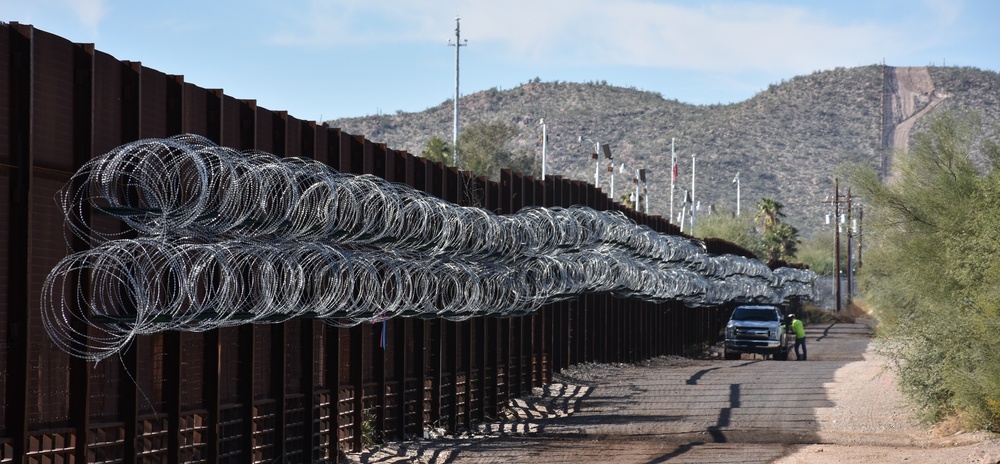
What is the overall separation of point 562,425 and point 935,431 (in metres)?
6.50

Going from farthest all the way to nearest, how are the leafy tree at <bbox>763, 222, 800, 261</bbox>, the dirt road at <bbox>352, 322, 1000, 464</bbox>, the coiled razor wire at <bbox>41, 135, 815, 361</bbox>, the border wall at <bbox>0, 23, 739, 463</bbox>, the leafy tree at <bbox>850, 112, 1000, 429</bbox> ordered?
the leafy tree at <bbox>763, 222, 800, 261</bbox> → the leafy tree at <bbox>850, 112, 1000, 429</bbox> → the dirt road at <bbox>352, 322, 1000, 464</bbox> → the coiled razor wire at <bbox>41, 135, 815, 361</bbox> → the border wall at <bbox>0, 23, 739, 463</bbox>

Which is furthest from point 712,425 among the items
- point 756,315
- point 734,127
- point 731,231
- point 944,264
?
point 734,127

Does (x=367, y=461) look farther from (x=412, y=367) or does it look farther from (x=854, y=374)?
(x=854, y=374)

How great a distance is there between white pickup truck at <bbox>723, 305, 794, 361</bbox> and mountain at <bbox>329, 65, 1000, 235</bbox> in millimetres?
90087

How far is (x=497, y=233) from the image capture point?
2106cm

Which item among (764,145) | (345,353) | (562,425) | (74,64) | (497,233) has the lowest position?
(562,425)

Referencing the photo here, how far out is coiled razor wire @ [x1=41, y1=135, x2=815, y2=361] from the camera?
12.7 metres

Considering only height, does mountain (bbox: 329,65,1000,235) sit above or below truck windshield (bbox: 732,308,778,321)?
above

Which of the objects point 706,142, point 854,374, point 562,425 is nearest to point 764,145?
point 706,142

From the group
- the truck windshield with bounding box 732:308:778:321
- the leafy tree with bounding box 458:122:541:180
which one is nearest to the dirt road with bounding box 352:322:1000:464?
the truck windshield with bounding box 732:308:778:321

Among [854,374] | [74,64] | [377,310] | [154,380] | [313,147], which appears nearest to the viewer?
[74,64]

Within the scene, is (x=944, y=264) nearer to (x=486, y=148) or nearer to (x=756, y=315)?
(x=756, y=315)

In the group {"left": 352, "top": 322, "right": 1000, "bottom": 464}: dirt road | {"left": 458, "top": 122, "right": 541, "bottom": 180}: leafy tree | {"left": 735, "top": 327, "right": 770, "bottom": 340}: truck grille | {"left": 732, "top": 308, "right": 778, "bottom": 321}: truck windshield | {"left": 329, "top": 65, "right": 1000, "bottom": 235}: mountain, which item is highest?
{"left": 329, "top": 65, "right": 1000, "bottom": 235}: mountain

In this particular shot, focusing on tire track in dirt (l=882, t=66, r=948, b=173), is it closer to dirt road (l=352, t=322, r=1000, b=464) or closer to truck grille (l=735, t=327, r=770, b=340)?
truck grille (l=735, t=327, r=770, b=340)
